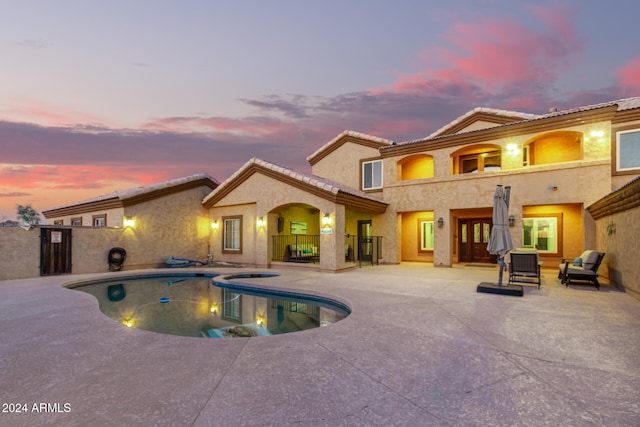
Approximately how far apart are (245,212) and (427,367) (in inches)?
530

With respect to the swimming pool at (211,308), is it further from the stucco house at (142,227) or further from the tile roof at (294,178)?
the tile roof at (294,178)

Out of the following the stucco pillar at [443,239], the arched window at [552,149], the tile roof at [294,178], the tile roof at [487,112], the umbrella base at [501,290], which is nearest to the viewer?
the umbrella base at [501,290]

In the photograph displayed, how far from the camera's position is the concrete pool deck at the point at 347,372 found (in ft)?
8.60

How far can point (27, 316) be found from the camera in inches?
233

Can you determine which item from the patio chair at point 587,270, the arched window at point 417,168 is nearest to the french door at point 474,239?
the arched window at point 417,168

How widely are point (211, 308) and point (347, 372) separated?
5.70 m

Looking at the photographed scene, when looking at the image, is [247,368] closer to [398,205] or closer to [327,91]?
[398,205]

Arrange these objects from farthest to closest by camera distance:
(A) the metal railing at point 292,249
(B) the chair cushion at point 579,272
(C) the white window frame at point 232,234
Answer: (C) the white window frame at point 232,234 → (A) the metal railing at point 292,249 → (B) the chair cushion at point 579,272

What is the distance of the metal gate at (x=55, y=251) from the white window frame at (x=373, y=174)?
48.6ft

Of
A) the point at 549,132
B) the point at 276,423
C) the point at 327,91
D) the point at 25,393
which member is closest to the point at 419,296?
the point at 276,423

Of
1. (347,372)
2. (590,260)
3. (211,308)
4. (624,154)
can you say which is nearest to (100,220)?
(211,308)

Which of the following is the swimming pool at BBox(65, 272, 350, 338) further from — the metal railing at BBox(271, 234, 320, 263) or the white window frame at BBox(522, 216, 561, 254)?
the white window frame at BBox(522, 216, 561, 254)

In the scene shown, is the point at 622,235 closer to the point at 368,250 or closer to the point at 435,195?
the point at 435,195

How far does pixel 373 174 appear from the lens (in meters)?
17.9
